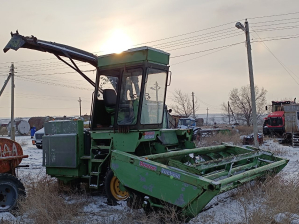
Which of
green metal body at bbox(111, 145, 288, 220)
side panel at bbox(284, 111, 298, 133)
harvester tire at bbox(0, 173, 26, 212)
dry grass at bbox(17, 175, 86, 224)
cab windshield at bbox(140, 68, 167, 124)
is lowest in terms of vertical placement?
dry grass at bbox(17, 175, 86, 224)

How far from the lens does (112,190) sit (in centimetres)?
587

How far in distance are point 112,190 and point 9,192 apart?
69.8 inches

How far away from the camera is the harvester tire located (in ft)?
17.1

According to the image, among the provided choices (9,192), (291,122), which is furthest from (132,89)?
(291,122)

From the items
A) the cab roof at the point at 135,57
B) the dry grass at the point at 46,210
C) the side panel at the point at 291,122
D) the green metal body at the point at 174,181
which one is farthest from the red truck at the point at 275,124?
the dry grass at the point at 46,210

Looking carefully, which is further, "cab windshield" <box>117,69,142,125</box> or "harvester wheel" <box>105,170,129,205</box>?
"cab windshield" <box>117,69,142,125</box>

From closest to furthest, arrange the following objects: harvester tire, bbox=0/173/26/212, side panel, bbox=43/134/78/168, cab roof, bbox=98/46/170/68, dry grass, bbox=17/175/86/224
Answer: dry grass, bbox=17/175/86/224, harvester tire, bbox=0/173/26/212, cab roof, bbox=98/46/170/68, side panel, bbox=43/134/78/168

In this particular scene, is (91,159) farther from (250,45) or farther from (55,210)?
(250,45)

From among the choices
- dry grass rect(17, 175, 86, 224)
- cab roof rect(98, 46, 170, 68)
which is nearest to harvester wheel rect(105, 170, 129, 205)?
dry grass rect(17, 175, 86, 224)

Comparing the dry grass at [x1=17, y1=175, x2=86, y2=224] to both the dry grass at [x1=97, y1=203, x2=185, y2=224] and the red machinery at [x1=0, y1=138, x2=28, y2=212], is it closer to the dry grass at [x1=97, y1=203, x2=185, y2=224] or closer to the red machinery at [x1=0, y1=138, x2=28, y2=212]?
the red machinery at [x1=0, y1=138, x2=28, y2=212]

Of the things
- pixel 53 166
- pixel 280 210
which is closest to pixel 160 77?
pixel 53 166

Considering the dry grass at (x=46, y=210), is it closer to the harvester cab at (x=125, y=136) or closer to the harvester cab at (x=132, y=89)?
the harvester cab at (x=125, y=136)

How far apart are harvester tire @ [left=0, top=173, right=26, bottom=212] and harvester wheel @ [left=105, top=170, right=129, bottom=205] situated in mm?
1480

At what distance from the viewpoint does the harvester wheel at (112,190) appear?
5.80 metres
